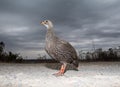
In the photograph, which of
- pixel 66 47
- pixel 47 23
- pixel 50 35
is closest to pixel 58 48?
pixel 66 47

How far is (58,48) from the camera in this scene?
8.07 meters

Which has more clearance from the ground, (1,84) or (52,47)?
(52,47)

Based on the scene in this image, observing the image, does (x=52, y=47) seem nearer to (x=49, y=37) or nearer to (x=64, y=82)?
(x=49, y=37)

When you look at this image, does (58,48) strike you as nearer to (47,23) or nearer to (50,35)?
(50,35)

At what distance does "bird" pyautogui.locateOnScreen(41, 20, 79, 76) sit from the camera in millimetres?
8062

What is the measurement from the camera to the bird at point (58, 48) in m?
8.06

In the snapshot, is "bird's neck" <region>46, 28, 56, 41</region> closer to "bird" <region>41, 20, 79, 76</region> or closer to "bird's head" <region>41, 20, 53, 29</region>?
"bird" <region>41, 20, 79, 76</region>

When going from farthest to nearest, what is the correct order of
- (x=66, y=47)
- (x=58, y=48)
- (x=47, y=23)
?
(x=47, y=23), (x=66, y=47), (x=58, y=48)

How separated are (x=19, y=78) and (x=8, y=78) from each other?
0.30m

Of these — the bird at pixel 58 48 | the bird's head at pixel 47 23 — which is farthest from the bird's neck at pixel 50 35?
the bird's head at pixel 47 23

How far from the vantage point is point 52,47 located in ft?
26.4

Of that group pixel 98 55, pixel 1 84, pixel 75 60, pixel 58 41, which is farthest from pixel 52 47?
pixel 98 55

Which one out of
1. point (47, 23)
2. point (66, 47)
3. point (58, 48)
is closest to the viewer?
point (58, 48)

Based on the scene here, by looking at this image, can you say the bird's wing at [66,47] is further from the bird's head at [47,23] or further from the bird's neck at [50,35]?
the bird's head at [47,23]
